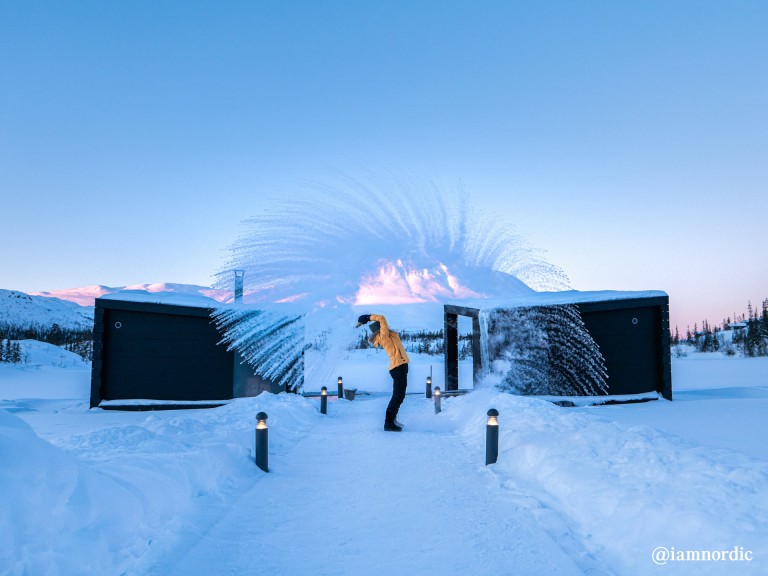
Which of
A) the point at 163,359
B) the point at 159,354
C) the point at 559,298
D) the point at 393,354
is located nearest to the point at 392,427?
the point at 393,354

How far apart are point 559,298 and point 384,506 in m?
14.0

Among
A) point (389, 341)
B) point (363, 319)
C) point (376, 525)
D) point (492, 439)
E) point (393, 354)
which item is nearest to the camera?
point (376, 525)

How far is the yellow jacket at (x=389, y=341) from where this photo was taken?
951 cm

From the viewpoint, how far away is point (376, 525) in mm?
4406

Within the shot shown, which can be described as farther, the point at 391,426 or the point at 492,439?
the point at 391,426

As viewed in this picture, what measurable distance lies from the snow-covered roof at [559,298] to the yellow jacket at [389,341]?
7105 mm

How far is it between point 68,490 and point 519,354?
50.1ft

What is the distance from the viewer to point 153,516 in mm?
4164

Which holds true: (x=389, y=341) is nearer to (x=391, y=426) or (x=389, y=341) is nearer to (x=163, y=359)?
(x=391, y=426)

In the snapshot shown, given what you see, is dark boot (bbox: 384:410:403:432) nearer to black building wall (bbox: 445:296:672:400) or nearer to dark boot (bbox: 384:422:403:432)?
dark boot (bbox: 384:422:403:432)

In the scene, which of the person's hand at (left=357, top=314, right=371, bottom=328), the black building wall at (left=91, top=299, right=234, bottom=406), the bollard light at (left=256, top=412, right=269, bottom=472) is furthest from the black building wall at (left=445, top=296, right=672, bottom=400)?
the bollard light at (left=256, top=412, right=269, bottom=472)

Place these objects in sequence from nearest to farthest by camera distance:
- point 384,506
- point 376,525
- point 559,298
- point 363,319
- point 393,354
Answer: point 376,525 → point 384,506 → point 363,319 → point 393,354 → point 559,298

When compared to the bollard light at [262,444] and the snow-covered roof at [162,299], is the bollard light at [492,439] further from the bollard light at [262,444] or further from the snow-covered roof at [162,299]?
the snow-covered roof at [162,299]

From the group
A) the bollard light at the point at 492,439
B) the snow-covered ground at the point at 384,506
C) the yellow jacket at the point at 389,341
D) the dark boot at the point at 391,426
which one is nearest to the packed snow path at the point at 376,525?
the snow-covered ground at the point at 384,506
